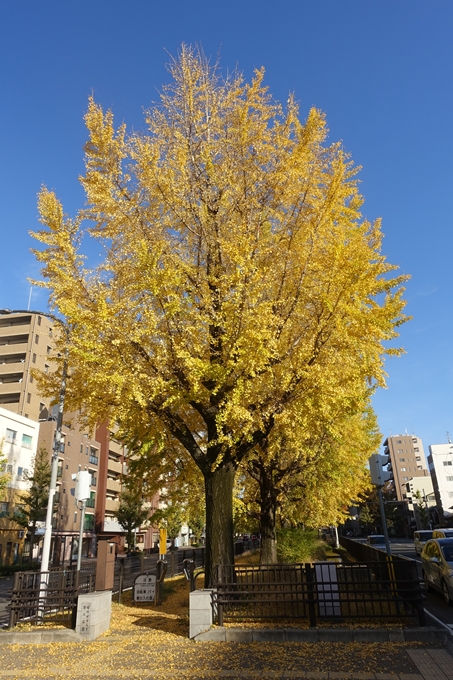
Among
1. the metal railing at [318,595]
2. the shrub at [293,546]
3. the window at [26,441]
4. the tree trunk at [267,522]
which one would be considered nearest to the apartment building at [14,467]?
the window at [26,441]

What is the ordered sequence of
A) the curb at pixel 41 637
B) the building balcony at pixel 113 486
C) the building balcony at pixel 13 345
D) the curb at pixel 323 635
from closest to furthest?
the curb at pixel 323 635
the curb at pixel 41 637
the building balcony at pixel 13 345
the building balcony at pixel 113 486

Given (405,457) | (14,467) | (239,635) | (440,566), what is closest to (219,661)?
(239,635)

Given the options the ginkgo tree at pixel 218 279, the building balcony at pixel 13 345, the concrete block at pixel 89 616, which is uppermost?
the building balcony at pixel 13 345

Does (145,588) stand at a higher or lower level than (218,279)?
lower

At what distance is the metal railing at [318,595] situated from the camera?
8398mm

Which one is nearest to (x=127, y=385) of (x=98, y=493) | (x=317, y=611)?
(x=317, y=611)

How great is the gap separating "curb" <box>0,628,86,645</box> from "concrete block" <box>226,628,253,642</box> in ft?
9.16

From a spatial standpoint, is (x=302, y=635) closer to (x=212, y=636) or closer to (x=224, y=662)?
(x=212, y=636)

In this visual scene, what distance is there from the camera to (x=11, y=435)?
41.3 m

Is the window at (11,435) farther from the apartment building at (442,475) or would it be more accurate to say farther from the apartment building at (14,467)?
the apartment building at (442,475)

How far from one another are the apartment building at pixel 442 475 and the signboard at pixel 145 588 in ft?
252

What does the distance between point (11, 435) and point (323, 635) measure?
3943 cm

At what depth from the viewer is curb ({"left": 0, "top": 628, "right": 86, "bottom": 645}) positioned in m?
8.69

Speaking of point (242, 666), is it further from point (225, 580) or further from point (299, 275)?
point (299, 275)
